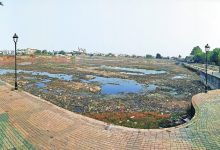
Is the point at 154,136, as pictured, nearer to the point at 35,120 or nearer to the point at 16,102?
the point at 35,120

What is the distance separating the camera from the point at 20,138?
29.5 ft

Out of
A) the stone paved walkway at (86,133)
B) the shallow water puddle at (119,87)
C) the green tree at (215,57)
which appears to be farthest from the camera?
the green tree at (215,57)

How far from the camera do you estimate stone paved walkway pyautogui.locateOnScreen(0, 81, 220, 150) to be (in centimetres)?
835

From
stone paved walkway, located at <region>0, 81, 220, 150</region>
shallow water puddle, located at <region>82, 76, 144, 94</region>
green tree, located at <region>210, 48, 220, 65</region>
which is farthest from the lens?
green tree, located at <region>210, 48, 220, 65</region>

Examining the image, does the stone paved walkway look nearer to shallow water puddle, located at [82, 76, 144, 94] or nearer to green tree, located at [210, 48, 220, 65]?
shallow water puddle, located at [82, 76, 144, 94]

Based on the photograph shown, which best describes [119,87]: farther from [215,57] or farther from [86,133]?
[215,57]

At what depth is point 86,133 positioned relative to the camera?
9.48 meters

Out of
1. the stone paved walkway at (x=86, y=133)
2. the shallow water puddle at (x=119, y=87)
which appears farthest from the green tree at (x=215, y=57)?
the stone paved walkway at (x=86, y=133)

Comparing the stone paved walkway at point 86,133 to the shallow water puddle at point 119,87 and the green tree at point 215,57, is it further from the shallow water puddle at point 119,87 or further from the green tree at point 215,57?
the green tree at point 215,57

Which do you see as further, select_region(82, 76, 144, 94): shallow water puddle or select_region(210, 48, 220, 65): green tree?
select_region(210, 48, 220, 65): green tree

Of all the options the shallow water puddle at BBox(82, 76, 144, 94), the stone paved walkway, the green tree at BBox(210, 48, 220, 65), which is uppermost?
the green tree at BBox(210, 48, 220, 65)

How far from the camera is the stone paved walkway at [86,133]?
8352 mm

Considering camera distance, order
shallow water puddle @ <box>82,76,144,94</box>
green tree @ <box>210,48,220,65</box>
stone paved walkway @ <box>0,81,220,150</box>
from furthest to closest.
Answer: green tree @ <box>210,48,220,65</box> → shallow water puddle @ <box>82,76,144,94</box> → stone paved walkway @ <box>0,81,220,150</box>

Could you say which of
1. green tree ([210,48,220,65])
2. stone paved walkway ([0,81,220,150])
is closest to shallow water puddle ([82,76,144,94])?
stone paved walkway ([0,81,220,150])
